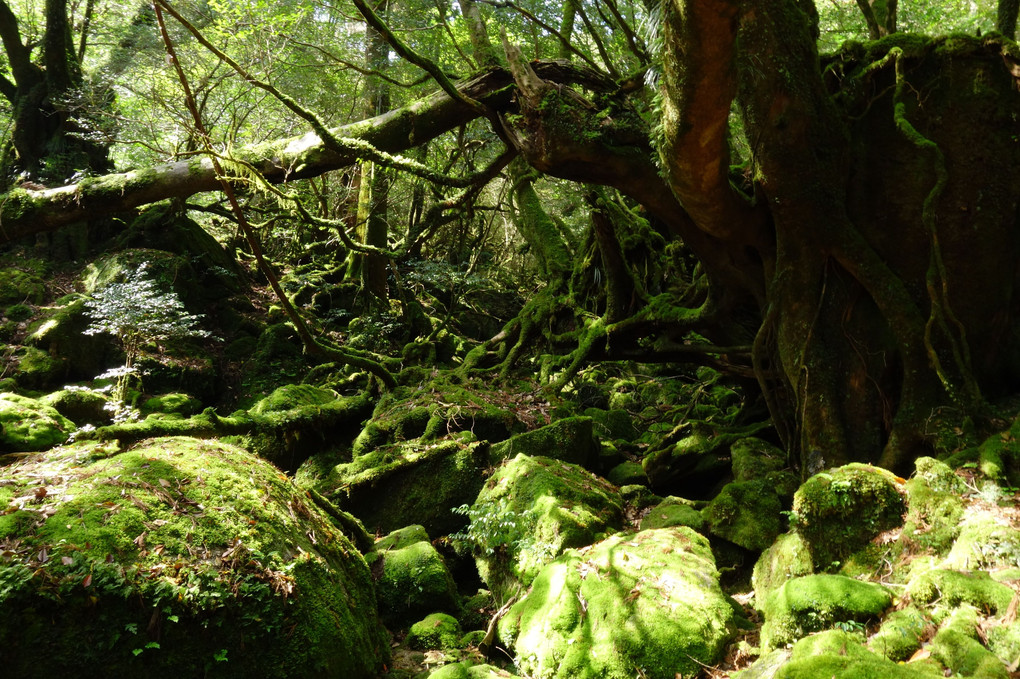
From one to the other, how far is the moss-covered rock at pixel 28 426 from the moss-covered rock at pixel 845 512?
19.1ft

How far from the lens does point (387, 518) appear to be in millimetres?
5785

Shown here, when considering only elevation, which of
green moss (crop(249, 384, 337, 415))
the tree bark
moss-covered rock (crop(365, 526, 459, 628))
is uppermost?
the tree bark

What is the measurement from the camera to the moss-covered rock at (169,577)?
2.53 meters

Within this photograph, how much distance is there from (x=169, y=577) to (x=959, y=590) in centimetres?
364

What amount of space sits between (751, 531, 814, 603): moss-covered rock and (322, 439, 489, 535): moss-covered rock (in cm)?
269

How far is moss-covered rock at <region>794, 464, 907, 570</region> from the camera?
12.3 ft

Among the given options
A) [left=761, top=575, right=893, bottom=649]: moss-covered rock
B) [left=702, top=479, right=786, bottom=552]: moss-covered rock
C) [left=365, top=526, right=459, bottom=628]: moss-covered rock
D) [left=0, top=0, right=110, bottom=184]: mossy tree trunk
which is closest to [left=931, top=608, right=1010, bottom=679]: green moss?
[left=761, top=575, right=893, bottom=649]: moss-covered rock

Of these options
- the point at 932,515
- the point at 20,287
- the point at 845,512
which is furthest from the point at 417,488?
the point at 20,287

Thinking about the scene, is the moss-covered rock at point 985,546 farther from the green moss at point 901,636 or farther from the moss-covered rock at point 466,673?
the moss-covered rock at point 466,673

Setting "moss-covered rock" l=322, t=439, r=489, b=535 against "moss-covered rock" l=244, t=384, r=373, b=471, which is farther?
"moss-covered rock" l=244, t=384, r=373, b=471

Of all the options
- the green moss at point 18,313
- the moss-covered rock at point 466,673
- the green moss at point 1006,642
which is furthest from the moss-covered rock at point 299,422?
the green moss at point 1006,642

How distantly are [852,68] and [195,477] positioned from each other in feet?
20.0

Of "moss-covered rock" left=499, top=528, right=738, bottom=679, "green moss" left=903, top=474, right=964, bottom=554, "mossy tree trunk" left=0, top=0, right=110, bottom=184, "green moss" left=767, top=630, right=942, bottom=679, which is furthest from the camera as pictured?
"mossy tree trunk" left=0, top=0, right=110, bottom=184

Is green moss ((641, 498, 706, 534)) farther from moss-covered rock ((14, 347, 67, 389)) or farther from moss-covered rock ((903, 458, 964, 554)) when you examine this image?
moss-covered rock ((14, 347, 67, 389))
